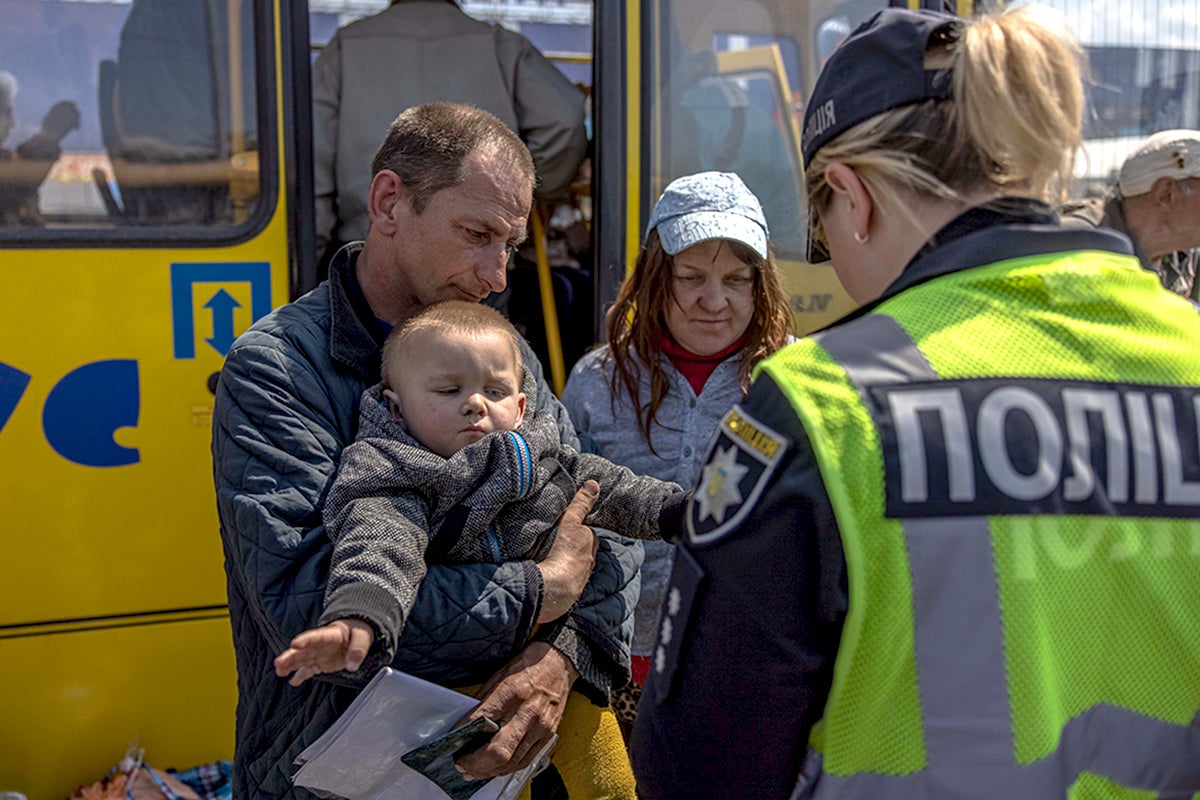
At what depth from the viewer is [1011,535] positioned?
1.02m

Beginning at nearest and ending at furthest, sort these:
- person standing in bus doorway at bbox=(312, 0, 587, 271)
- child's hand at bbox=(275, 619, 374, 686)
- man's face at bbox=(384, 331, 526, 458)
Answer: child's hand at bbox=(275, 619, 374, 686)
man's face at bbox=(384, 331, 526, 458)
person standing in bus doorway at bbox=(312, 0, 587, 271)

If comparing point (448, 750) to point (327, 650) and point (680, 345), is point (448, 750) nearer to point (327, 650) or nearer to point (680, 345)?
point (327, 650)

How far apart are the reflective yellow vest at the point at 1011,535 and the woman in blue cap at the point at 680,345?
1.40m

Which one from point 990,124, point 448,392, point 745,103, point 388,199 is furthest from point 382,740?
point 745,103

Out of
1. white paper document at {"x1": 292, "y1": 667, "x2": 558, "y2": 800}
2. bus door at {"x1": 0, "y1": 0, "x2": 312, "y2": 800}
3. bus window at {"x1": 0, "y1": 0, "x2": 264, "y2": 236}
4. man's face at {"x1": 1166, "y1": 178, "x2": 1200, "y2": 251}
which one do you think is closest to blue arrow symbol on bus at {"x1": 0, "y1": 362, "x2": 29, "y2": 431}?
bus door at {"x1": 0, "y1": 0, "x2": 312, "y2": 800}

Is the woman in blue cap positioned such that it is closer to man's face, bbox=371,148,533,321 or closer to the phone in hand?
man's face, bbox=371,148,533,321

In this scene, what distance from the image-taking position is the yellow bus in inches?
107

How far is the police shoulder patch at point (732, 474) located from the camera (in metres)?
1.04

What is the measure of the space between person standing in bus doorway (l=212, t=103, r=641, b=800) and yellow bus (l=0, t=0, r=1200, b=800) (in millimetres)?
1002

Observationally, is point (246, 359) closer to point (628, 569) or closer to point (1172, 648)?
point (628, 569)

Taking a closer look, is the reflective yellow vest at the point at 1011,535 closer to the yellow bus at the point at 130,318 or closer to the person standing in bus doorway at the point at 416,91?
the yellow bus at the point at 130,318

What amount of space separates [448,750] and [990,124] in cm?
116

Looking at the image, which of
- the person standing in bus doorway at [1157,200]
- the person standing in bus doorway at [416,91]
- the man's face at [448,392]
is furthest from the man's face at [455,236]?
the person standing in bus doorway at [1157,200]

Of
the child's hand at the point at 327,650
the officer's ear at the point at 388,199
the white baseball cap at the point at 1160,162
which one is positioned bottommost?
the child's hand at the point at 327,650
